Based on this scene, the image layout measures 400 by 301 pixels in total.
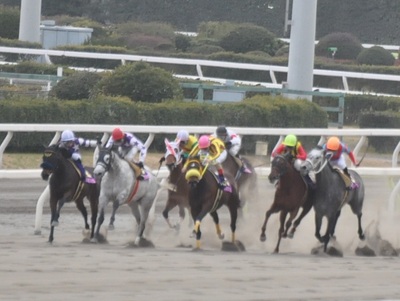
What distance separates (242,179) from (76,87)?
28.7 feet

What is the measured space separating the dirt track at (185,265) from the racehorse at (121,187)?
32cm

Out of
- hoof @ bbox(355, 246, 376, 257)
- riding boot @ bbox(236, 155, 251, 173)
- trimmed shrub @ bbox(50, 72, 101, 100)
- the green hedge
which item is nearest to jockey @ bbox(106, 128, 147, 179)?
riding boot @ bbox(236, 155, 251, 173)

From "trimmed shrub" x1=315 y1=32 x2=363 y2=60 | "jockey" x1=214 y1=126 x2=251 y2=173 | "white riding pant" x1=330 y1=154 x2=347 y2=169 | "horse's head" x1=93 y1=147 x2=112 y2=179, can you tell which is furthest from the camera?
"trimmed shrub" x1=315 y1=32 x2=363 y2=60

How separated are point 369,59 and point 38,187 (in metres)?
23.3

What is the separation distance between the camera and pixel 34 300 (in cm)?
723

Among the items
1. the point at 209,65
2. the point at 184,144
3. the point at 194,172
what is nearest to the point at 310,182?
the point at 194,172

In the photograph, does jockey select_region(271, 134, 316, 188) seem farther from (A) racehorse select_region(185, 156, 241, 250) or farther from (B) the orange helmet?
(A) racehorse select_region(185, 156, 241, 250)

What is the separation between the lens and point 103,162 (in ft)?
35.9

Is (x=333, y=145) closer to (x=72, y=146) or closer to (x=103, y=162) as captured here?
(x=103, y=162)

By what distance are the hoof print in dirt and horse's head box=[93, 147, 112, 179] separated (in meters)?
1.39

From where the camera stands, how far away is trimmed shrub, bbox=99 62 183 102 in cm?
2052

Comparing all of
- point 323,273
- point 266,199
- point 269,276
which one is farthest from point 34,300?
point 266,199

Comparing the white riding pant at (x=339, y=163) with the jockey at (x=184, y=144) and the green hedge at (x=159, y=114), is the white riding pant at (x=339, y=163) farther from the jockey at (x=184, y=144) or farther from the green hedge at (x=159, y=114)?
the green hedge at (x=159, y=114)

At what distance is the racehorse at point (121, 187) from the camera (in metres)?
11.1
